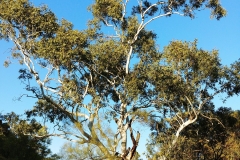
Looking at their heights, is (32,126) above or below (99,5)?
below

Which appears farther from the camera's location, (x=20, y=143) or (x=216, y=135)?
(x=216, y=135)

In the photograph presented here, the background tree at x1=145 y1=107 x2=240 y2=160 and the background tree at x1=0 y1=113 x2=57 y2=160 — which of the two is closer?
the background tree at x1=0 y1=113 x2=57 y2=160

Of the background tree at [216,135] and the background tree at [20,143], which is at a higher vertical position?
the background tree at [216,135]

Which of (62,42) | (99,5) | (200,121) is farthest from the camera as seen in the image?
(200,121)

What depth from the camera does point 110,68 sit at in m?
25.8

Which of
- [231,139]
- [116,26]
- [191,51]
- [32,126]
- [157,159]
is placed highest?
[116,26]

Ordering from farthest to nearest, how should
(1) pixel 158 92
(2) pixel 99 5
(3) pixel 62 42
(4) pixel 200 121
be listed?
(4) pixel 200 121
(2) pixel 99 5
(1) pixel 158 92
(3) pixel 62 42

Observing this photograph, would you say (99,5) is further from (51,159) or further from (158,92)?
(51,159)

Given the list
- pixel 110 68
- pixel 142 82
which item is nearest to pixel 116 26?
pixel 110 68

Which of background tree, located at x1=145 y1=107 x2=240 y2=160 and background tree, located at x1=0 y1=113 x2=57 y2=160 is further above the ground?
background tree, located at x1=145 y1=107 x2=240 y2=160

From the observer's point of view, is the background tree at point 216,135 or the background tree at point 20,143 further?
the background tree at point 216,135

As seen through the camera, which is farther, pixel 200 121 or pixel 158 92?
pixel 200 121

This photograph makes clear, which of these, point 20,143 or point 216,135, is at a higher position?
point 216,135

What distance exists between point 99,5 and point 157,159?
12158 millimetres
